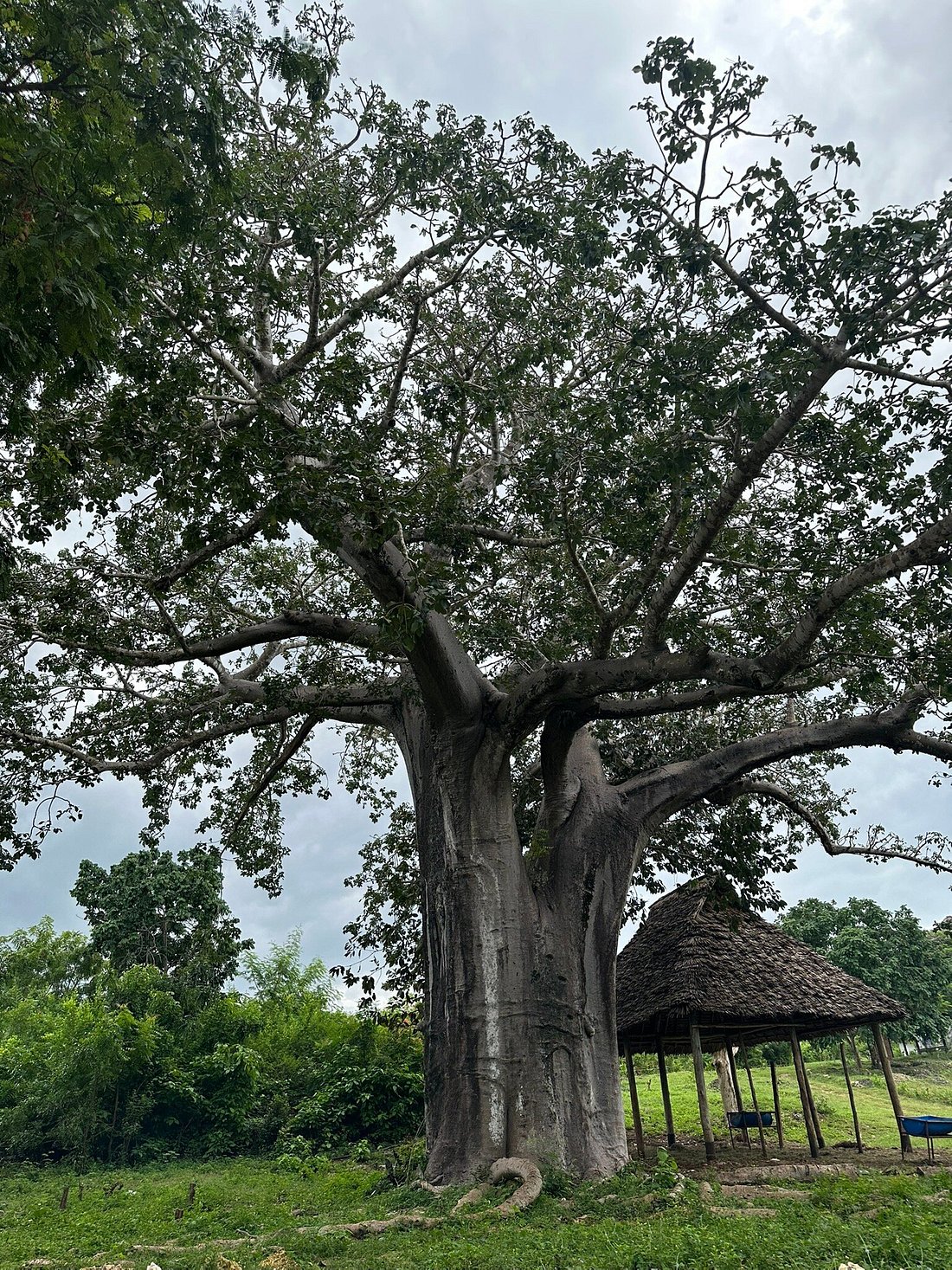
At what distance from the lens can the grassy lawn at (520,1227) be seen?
4820 millimetres

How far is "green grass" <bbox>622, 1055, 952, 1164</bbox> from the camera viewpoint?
19.0m

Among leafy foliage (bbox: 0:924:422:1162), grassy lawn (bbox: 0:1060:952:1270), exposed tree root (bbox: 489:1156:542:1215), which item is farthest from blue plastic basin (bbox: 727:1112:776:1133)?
exposed tree root (bbox: 489:1156:542:1215)

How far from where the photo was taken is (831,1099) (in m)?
24.4

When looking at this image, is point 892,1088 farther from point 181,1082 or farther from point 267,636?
point 181,1082

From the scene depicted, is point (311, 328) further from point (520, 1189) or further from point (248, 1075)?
point (248, 1075)

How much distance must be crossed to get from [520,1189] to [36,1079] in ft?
43.7

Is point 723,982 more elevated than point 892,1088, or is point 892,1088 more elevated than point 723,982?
point 723,982

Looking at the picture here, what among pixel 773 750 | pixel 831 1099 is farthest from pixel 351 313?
pixel 831 1099

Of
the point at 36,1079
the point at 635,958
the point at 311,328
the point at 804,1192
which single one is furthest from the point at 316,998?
the point at 311,328

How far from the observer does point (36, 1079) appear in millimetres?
16844

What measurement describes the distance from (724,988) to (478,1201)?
585 centimetres

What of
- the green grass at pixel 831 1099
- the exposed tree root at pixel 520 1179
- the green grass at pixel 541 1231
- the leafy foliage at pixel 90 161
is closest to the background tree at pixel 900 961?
the green grass at pixel 831 1099

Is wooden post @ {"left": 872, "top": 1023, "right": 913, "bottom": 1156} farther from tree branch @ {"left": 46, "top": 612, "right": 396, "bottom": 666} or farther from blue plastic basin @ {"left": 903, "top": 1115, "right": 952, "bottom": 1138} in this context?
tree branch @ {"left": 46, "top": 612, "right": 396, "bottom": 666}

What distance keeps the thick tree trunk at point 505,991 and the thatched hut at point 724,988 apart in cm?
257
